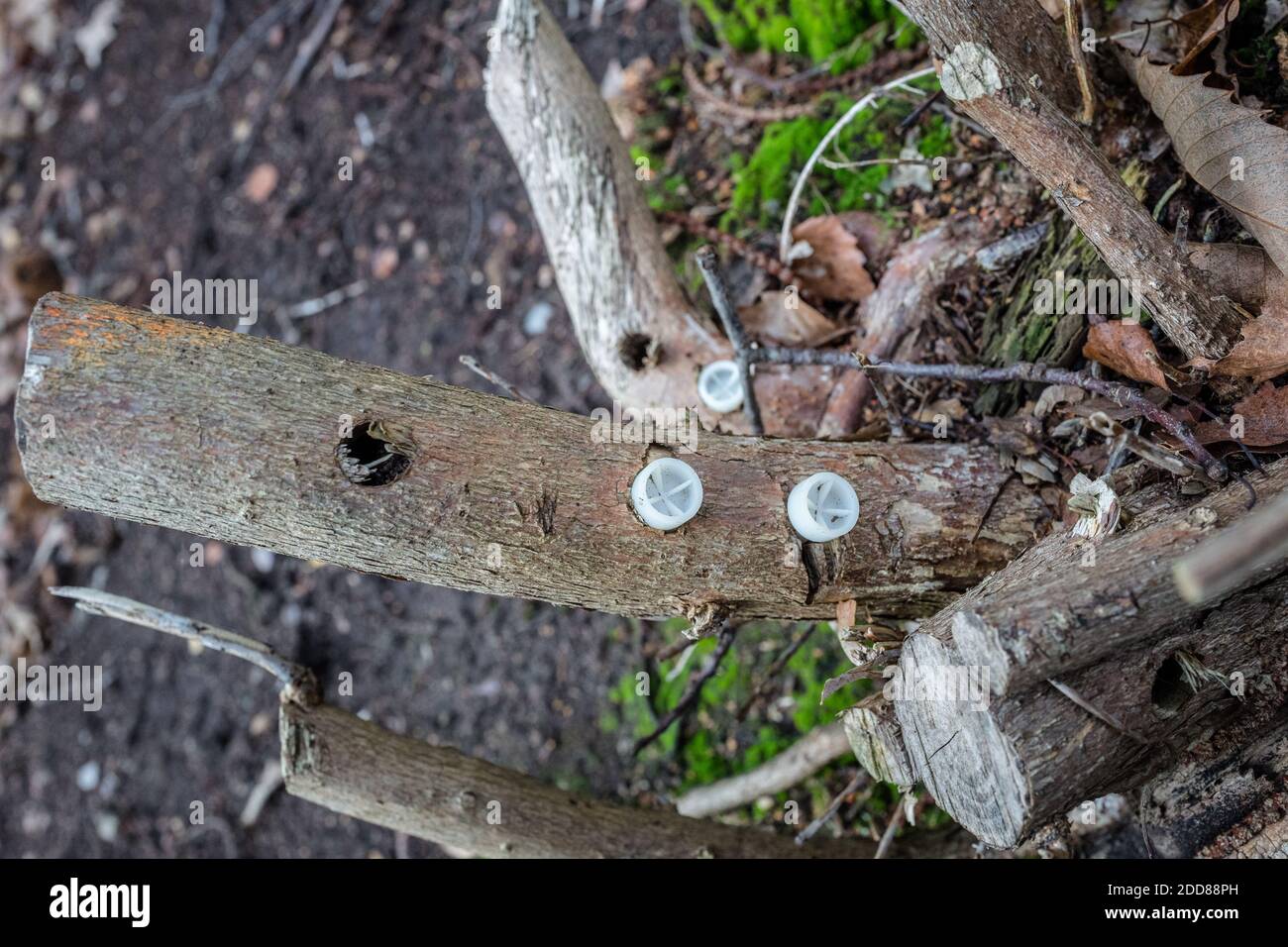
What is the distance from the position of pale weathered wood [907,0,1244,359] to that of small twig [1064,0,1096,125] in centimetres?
16

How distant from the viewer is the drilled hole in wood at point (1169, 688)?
6.01 ft

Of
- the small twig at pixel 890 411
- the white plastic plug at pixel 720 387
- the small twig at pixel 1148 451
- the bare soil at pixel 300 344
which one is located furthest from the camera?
the bare soil at pixel 300 344

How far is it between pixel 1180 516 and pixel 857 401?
3.36 feet

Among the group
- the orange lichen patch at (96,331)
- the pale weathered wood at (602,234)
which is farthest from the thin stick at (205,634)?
the pale weathered wood at (602,234)

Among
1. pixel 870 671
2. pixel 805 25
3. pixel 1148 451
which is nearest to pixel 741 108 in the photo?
pixel 805 25

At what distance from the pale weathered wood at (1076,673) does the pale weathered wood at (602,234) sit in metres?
1.12

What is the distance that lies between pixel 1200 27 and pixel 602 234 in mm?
1600

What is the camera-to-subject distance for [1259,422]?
6.06 ft

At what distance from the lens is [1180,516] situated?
1.77m

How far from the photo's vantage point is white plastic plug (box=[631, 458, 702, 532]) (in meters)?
1.97

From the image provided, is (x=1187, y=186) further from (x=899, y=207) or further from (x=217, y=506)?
(x=217, y=506)

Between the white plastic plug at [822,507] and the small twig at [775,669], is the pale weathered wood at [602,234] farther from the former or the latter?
the white plastic plug at [822,507]

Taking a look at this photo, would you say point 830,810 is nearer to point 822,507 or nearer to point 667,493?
point 822,507

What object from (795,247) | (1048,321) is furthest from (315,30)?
(1048,321)
